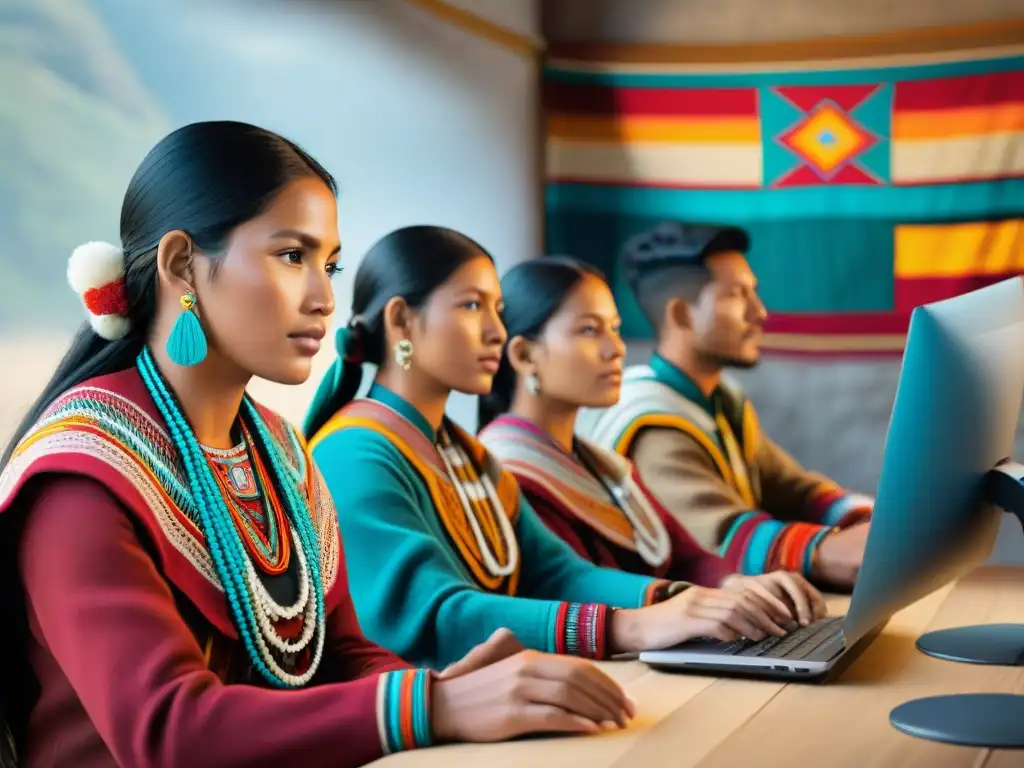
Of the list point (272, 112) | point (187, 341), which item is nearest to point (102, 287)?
point (187, 341)

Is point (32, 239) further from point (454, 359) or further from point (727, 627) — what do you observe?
point (727, 627)

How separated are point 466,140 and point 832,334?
122cm

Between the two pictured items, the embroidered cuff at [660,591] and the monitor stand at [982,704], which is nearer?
the monitor stand at [982,704]

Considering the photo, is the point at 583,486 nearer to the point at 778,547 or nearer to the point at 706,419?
the point at 778,547

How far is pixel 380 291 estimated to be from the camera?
5.76 ft

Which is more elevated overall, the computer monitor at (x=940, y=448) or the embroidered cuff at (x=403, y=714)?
the computer monitor at (x=940, y=448)

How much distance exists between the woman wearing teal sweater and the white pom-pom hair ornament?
43 centimetres

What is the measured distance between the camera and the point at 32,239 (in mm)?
1739

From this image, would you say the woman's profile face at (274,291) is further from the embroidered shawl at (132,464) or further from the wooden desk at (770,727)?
the wooden desk at (770,727)

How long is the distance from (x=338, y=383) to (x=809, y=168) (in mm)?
2134

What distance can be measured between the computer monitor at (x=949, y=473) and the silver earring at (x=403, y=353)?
0.73m

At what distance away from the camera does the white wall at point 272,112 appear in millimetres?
1736

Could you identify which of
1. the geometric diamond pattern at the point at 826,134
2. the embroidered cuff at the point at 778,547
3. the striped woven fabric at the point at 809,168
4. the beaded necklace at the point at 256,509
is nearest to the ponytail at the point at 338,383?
the beaded necklace at the point at 256,509

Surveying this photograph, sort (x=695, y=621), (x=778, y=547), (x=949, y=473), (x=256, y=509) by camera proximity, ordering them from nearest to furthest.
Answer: (x=949, y=473)
(x=256, y=509)
(x=695, y=621)
(x=778, y=547)
